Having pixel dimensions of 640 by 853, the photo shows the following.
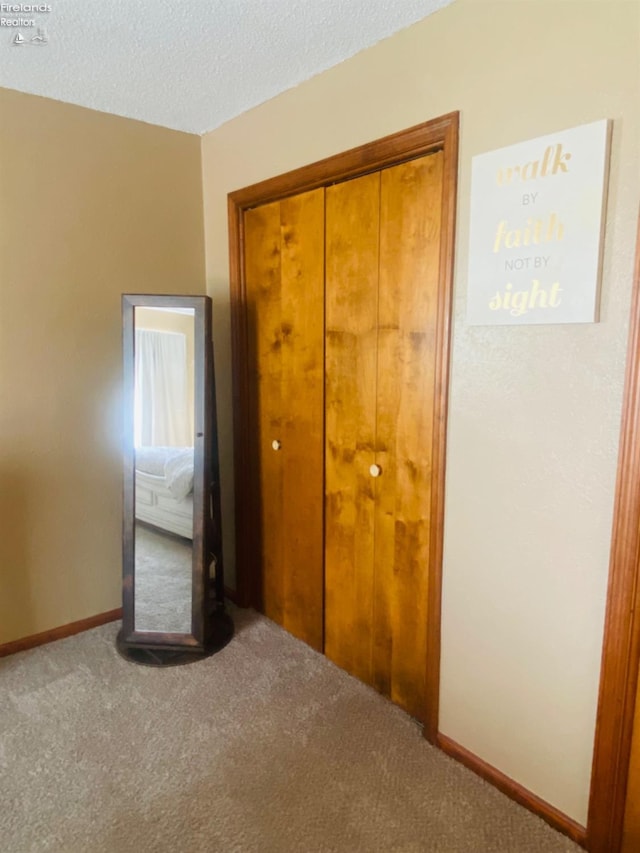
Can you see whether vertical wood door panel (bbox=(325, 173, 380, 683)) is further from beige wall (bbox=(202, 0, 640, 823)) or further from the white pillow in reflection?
the white pillow in reflection

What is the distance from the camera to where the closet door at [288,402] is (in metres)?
2.11

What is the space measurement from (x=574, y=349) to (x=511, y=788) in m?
1.31

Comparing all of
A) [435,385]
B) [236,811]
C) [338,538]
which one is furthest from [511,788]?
[435,385]

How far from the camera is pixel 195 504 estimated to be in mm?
2244

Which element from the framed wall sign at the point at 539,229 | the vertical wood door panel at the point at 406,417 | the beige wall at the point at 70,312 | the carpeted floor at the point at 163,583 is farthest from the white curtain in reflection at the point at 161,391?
the framed wall sign at the point at 539,229

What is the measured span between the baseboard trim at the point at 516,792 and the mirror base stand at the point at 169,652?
102cm

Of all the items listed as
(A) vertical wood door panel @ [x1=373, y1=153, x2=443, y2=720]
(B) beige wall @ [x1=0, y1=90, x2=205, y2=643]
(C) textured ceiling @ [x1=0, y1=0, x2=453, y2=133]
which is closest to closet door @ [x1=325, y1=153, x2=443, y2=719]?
(A) vertical wood door panel @ [x1=373, y1=153, x2=443, y2=720]

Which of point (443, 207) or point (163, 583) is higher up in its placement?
point (443, 207)

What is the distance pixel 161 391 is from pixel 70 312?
0.54 m

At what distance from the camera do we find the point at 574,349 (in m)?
1.34

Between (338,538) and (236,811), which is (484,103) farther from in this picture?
(236,811)

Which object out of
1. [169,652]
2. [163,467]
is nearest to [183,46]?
[163,467]

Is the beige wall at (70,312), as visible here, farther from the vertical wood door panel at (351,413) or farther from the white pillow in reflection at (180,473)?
the vertical wood door panel at (351,413)

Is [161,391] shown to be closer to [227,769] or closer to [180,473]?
[180,473]
